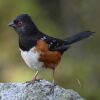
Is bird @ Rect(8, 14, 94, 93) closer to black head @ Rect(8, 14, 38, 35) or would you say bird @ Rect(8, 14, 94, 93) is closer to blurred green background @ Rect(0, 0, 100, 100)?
black head @ Rect(8, 14, 38, 35)

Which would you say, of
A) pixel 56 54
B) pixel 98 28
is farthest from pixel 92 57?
pixel 56 54

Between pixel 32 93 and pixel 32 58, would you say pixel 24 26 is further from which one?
pixel 32 93

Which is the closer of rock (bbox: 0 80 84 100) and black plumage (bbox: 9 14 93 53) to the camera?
rock (bbox: 0 80 84 100)

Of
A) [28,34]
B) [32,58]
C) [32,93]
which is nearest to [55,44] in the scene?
[28,34]

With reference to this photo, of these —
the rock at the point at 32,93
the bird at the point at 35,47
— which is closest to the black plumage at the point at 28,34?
the bird at the point at 35,47

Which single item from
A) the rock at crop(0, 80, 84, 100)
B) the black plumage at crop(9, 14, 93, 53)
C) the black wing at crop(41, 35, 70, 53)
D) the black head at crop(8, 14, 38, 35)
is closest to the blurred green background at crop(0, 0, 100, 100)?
the black wing at crop(41, 35, 70, 53)

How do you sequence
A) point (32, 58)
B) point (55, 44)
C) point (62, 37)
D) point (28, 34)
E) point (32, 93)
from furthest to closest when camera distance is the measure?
point (62, 37) < point (55, 44) < point (28, 34) < point (32, 58) < point (32, 93)

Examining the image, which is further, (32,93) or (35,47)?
(35,47)
